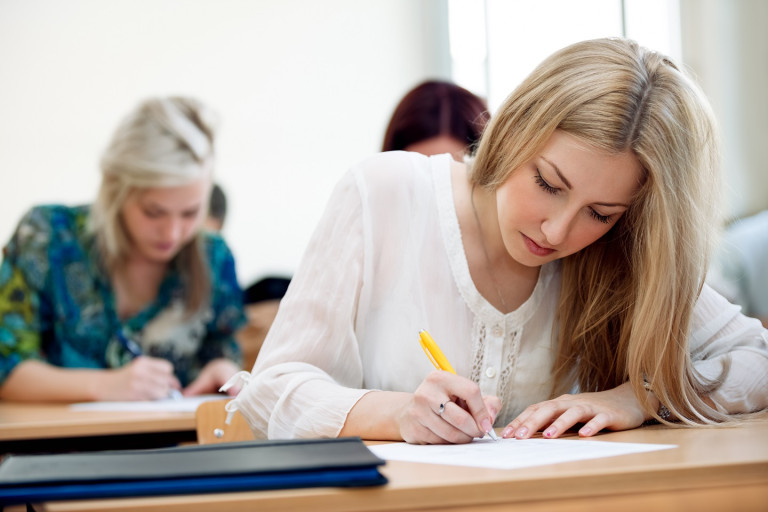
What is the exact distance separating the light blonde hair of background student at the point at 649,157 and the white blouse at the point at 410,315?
9cm

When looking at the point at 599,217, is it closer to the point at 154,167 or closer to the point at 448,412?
the point at 448,412

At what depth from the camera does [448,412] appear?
3.30 feet

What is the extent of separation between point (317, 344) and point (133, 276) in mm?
1417

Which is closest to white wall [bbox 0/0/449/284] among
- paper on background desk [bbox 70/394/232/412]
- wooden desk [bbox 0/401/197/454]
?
paper on background desk [bbox 70/394/232/412]

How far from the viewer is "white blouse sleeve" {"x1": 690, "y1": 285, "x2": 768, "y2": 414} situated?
1.33m

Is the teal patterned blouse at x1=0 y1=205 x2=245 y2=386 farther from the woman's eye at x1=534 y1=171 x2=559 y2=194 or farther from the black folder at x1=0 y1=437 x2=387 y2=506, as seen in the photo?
the black folder at x1=0 y1=437 x2=387 y2=506

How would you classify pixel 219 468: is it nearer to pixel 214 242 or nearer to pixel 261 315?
pixel 214 242

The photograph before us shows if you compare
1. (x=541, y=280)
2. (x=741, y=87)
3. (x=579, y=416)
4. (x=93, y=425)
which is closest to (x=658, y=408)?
(x=579, y=416)

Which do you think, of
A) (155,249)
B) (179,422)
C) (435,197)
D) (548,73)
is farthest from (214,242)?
(548,73)

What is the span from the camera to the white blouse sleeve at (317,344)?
1.18 m

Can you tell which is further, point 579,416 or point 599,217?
point 599,217

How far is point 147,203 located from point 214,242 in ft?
0.82

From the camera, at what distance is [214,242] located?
8.80ft

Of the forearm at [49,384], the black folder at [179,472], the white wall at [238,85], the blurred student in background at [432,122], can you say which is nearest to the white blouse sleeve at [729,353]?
the black folder at [179,472]
